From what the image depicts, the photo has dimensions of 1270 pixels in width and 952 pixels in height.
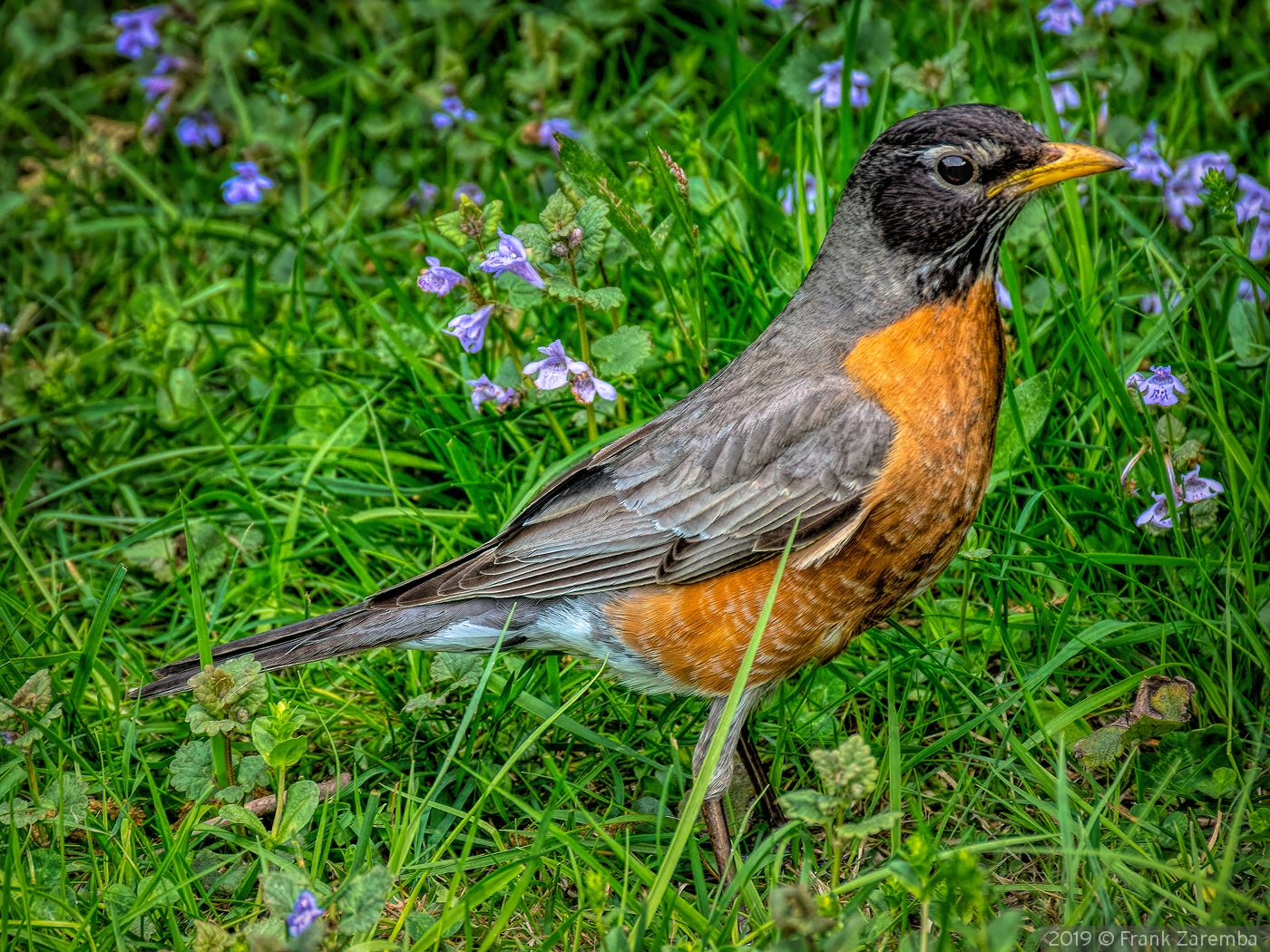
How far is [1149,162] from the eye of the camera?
4914 mm

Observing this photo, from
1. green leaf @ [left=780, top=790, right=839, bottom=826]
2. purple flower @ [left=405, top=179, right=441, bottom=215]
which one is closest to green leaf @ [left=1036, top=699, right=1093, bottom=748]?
green leaf @ [left=780, top=790, right=839, bottom=826]

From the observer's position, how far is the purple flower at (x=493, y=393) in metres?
4.45

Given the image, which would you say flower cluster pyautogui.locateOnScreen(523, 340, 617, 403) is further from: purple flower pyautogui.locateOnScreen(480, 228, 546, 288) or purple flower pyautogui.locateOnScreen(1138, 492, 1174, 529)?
purple flower pyautogui.locateOnScreen(1138, 492, 1174, 529)

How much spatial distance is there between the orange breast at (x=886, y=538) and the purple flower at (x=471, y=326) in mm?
1114

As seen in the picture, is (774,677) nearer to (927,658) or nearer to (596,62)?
(927,658)

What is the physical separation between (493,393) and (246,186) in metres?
1.86

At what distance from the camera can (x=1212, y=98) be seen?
5582 millimetres

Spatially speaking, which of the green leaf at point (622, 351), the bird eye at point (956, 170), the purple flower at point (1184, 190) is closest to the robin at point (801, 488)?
the bird eye at point (956, 170)

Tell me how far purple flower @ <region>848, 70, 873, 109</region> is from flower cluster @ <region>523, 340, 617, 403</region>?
6.46ft

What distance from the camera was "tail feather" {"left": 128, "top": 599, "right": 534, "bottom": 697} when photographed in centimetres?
371

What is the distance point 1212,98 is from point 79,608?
511cm

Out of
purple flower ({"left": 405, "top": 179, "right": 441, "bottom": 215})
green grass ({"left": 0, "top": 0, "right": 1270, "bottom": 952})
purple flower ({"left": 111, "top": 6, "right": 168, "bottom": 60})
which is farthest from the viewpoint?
purple flower ({"left": 111, "top": 6, "right": 168, "bottom": 60})

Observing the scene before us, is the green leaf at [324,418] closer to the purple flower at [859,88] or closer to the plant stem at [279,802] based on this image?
the plant stem at [279,802]
